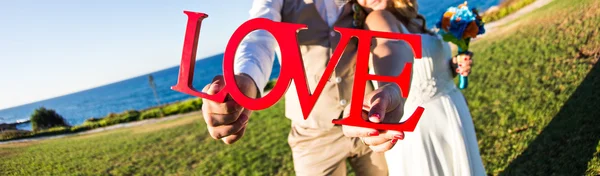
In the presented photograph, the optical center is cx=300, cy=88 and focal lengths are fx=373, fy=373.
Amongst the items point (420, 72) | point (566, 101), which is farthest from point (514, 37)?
point (420, 72)

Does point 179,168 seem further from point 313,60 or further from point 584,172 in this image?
point 584,172

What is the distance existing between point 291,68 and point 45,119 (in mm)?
1527

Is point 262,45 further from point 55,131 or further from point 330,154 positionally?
point 55,131

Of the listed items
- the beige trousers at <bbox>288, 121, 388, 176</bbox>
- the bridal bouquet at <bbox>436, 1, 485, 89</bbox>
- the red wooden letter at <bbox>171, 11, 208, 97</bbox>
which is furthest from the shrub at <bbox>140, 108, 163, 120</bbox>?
the red wooden letter at <bbox>171, 11, 208, 97</bbox>

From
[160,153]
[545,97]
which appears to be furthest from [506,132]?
[160,153]

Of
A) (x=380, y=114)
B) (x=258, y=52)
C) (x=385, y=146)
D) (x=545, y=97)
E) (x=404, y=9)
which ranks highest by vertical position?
(x=404, y=9)

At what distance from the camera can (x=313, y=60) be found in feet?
6.04

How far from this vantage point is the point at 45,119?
192 cm

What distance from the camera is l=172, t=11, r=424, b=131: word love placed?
3.49ft

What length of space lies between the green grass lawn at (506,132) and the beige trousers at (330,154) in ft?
4.24

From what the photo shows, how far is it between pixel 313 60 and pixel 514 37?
317 inches

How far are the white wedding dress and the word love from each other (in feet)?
3.50

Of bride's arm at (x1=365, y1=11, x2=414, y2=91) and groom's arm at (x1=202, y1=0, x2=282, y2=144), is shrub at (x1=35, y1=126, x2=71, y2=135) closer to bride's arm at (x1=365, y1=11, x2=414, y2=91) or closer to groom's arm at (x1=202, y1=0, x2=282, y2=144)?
groom's arm at (x1=202, y1=0, x2=282, y2=144)

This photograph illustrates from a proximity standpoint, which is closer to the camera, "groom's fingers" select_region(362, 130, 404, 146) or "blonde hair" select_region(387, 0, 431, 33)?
"groom's fingers" select_region(362, 130, 404, 146)
